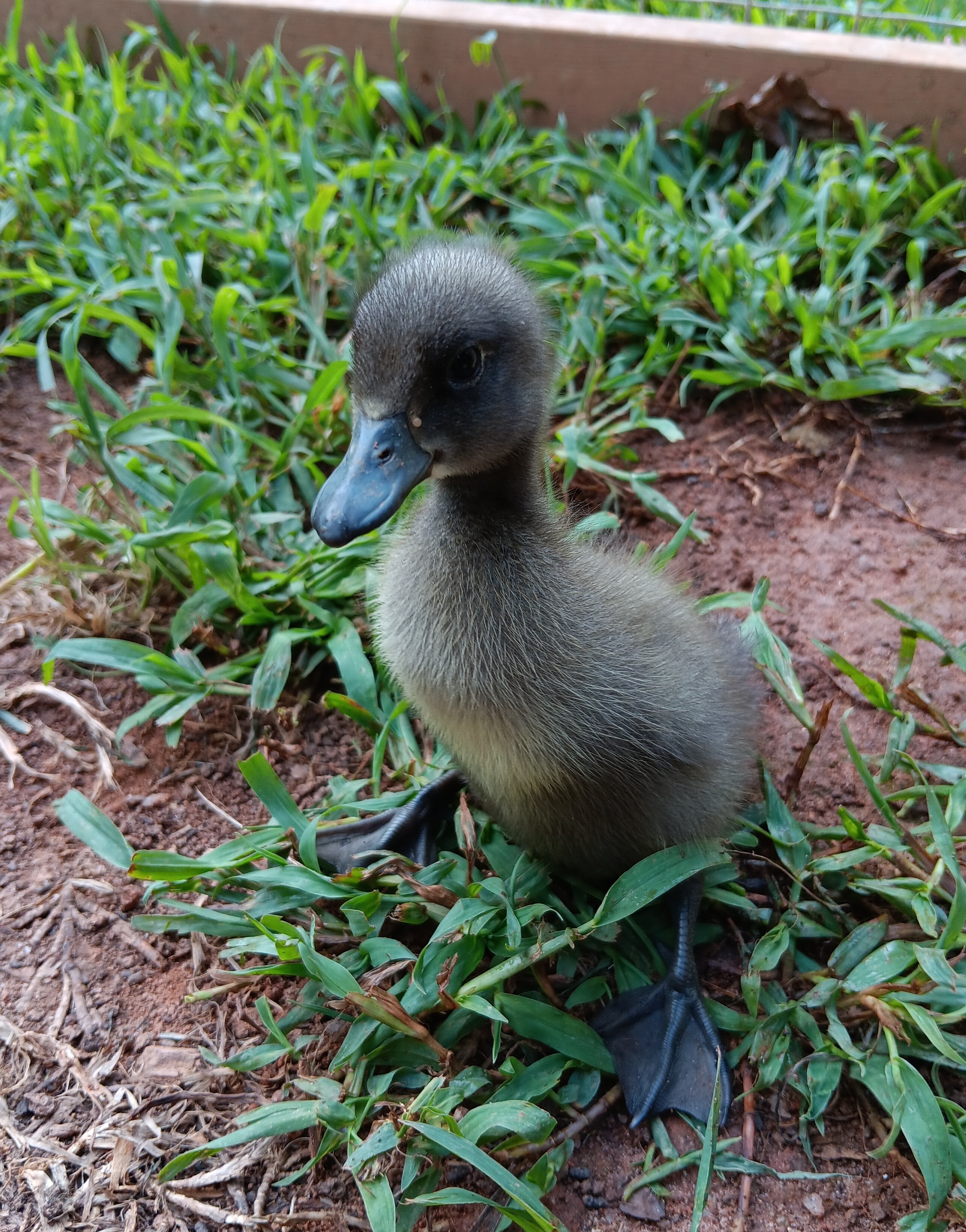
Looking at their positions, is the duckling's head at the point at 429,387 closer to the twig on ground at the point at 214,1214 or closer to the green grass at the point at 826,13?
the twig on ground at the point at 214,1214

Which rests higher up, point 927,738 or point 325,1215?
point 927,738

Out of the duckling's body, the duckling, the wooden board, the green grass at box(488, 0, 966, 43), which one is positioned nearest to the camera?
the duckling

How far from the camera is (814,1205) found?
53.7 inches

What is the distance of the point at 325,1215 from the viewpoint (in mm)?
1316

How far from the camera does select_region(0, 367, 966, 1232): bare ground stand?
137 cm

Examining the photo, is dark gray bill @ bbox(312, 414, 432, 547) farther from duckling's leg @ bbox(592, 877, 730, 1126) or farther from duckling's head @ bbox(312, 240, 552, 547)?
duckling's leg @ bbox(592, 877, 730, 1126)

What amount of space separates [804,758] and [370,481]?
3.11ft

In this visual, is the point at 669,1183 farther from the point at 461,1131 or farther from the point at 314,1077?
the point at 314,1077

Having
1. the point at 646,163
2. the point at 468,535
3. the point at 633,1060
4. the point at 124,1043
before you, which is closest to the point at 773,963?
the point at 633,1060

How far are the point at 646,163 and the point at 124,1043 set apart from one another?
9.03 ft

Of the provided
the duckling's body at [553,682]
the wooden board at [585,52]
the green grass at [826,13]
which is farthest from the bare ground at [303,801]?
the green grass at [826,13]

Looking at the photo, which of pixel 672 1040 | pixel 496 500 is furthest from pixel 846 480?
pixel 672 1040

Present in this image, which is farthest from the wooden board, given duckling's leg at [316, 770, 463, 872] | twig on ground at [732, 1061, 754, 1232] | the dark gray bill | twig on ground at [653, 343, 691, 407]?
twig on ground at [732, 1061, 754, 1232]

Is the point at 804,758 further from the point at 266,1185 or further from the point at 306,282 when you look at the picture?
the point at 306,282
